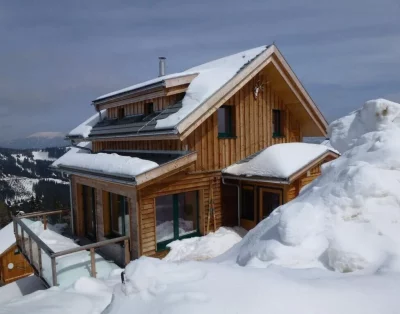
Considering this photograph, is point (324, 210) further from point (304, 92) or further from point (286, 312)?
point (304, 92)

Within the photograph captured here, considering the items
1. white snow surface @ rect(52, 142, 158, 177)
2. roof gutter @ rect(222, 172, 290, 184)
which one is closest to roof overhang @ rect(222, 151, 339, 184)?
roof gutter @ rect(222, 172, 290, 184)

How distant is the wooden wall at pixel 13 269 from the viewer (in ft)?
66.7

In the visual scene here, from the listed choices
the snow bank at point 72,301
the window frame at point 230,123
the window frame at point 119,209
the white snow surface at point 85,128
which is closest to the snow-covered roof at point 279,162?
the window frame at point 230,123

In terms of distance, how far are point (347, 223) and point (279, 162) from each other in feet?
22.7

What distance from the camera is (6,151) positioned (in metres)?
169

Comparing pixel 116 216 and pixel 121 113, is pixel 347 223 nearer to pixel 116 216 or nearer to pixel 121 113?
pixel 116 216

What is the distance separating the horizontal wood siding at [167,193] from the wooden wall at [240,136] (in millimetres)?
438

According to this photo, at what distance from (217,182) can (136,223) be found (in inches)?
130

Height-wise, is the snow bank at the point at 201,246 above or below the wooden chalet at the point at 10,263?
above

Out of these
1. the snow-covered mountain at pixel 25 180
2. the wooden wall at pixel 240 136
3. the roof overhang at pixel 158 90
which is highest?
the roof overhang at pixel 158 90

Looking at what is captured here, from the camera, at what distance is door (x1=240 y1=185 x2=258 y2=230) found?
10820 mm

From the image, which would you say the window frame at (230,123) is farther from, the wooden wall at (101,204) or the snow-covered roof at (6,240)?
the snow-covered roof at (6,240)

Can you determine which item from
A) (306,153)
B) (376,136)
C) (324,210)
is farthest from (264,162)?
(324,210)

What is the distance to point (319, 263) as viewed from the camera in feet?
9.59
